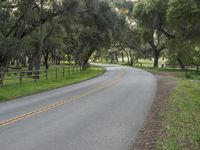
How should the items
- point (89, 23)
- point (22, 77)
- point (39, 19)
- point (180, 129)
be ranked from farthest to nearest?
point (89, 23) → point (39, 19) → point (22, 77) → point (180, 129)

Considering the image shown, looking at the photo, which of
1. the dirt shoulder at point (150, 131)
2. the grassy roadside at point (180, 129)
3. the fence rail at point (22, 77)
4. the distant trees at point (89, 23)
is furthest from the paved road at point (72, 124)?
the distant trees at point (89, 23)

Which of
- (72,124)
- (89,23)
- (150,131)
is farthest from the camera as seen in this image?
(89,23)

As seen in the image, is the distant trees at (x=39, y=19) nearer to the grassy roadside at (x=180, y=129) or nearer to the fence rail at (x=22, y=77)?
the fence rail at (x=22, y=77)

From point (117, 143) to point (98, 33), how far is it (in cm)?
4414

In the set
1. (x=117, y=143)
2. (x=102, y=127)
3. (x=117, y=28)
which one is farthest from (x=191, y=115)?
(x=117, y=28)

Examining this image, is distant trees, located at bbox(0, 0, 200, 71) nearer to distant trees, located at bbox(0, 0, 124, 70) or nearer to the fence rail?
distant trees, located at bbox(0, 0, 124, 70)

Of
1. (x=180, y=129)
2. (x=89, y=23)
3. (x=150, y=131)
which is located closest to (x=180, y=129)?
(x=180, y=129)

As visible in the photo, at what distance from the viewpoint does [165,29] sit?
187ft

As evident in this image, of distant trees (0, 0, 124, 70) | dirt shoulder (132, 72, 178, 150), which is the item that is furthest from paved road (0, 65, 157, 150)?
distant trees (0, 0, 124, 70)

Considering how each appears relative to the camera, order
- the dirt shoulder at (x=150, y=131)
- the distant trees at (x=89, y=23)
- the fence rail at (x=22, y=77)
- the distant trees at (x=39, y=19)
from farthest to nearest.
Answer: the distant trees at (x=39, y=19) < the distant trees at (x=89, y=23) < the fence rail at (x=22, y=77) < the dirt shoulder at (x=150, y=131)

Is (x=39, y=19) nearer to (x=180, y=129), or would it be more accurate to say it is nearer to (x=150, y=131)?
(x=150, y=131)

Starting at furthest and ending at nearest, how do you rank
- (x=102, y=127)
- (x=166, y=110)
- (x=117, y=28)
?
(x=117, y=28) → (x=166, y=110) → (x=102, y=127)

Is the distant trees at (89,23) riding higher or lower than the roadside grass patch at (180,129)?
higher

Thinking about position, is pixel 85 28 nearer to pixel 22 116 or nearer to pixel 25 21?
pixel 25 21
